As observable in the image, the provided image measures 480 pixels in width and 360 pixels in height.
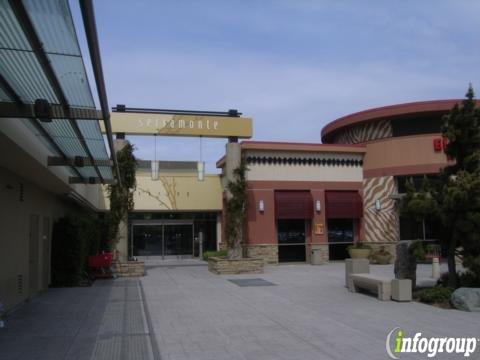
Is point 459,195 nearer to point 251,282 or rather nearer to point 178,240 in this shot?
point 251,282

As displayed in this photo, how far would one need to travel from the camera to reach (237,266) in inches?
851

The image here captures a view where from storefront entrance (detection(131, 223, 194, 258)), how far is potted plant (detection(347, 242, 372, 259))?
9557mm

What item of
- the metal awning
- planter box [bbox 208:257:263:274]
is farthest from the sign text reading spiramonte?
the metal awning

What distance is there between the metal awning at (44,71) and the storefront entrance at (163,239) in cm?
1961

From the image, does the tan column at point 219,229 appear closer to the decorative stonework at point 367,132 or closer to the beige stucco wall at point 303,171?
the beige stucco wall at point 303,171

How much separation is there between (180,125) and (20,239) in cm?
1229

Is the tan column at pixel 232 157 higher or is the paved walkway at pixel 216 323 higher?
the tan column at pixel 232 157

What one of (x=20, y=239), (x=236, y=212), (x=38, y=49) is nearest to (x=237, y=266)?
(x=236, y=212)

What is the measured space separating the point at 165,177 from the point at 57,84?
22.0m

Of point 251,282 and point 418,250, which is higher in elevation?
point 418,250

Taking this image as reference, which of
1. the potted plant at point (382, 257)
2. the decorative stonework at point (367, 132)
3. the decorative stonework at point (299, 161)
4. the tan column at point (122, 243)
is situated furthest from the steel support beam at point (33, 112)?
the decorative stonework at point (367, 132)

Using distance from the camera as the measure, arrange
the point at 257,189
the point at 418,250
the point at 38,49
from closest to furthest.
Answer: the point at 38,49 → the point at 418,250 → the point at 257,189

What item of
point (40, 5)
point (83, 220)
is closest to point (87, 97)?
point (40, 5)

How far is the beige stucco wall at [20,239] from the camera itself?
1173cm
